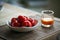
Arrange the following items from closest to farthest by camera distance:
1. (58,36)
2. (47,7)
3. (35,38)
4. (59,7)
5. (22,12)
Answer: (35,38)
(58,36)
(22,12)
(59,7)
(47,7)

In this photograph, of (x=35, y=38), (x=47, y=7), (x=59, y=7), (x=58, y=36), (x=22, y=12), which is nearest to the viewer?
(x=35, y=38)

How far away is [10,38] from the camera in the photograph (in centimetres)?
107

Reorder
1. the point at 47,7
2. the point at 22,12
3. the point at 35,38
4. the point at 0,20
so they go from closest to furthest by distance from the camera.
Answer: the point at 35,38, the point at 0,20, the point at 22,12, the point at 47,7

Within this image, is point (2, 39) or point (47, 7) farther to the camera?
point (47, 7)

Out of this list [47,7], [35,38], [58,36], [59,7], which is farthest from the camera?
[47,7]

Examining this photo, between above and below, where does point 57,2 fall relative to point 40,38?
above

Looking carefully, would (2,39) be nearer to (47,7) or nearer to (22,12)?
(22,12)

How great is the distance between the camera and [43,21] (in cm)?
125

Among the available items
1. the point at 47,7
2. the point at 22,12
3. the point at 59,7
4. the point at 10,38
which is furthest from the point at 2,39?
the point at 47,7

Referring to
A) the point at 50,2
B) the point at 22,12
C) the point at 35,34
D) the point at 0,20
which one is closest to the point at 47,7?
the point at 50,2

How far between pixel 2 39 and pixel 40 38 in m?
0.25

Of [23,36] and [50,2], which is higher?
[50,2]

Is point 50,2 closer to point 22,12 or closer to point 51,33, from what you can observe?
point 22,12

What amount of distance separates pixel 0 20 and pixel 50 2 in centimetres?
191
